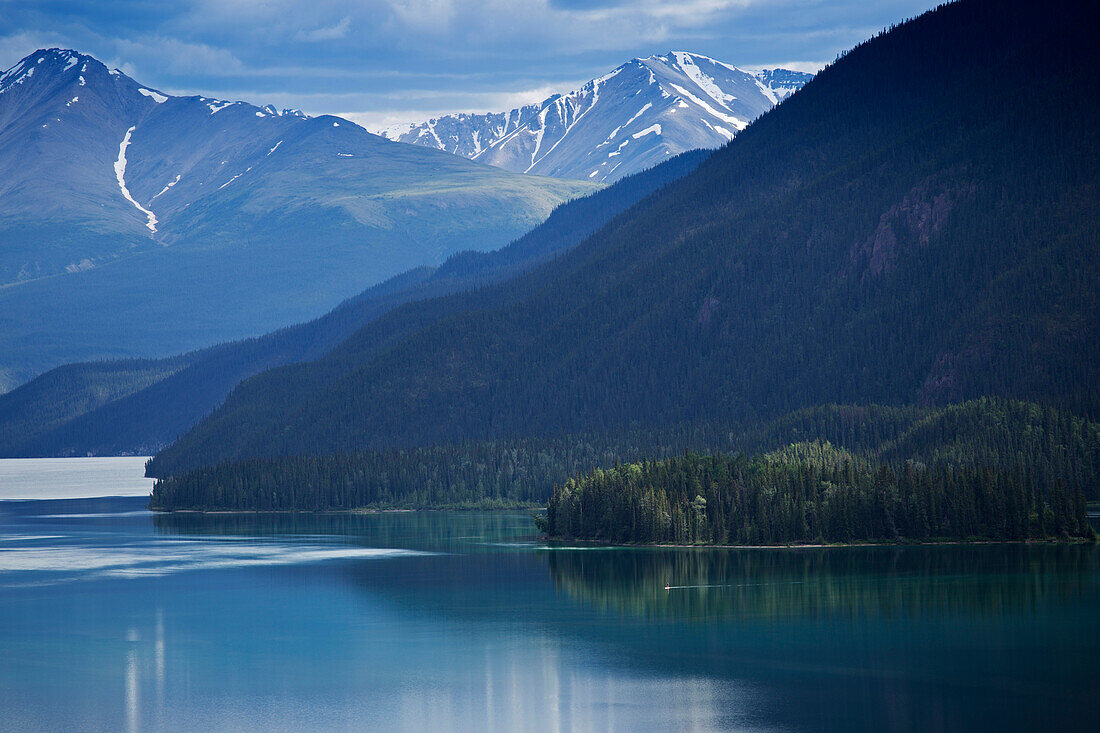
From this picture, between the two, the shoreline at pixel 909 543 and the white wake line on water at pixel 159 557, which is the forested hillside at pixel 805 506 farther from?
the white wake line on water at pixel 159 557

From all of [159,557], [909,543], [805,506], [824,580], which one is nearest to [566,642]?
[824,580]

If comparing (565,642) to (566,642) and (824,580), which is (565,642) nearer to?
(566,642)

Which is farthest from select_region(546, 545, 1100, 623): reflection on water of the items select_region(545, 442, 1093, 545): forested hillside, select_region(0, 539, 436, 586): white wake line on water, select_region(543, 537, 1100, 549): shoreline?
select_region(0, 539, 436, 586): white wake line on water

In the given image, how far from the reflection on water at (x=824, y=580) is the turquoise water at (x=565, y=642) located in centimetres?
45

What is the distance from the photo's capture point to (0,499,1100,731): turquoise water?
7512cm

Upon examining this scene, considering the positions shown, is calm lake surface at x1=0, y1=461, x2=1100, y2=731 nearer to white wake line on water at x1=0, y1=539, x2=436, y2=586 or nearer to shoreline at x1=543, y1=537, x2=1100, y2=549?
white wake line on water at x1=0, y1=539, x2=436, y2=586

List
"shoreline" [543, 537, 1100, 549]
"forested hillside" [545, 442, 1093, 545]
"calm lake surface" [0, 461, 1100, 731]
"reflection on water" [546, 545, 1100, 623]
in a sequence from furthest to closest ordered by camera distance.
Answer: "forested hillside" [545, 442, 1093, 545], "shoreline" [543, 537, 1100, 549], "reflection on water" [546, 545, 1100, 623], "calm lake surface" [0, 461, 1100, 731]

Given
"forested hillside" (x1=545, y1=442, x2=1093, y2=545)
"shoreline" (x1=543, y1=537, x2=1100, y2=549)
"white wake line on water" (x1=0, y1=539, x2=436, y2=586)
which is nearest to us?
"shoreline" (x1=543, y1=537, x2=1100, y2=549)

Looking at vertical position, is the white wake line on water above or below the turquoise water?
above

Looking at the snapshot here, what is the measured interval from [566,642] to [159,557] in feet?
249

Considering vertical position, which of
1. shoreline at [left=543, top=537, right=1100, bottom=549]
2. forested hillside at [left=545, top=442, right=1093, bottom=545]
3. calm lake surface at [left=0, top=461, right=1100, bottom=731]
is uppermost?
forested hillside at [left=545, top=442, right=1093, bottom=545]

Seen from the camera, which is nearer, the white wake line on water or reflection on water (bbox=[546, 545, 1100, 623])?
reflection on water (bbox=[546, 545, 1100, 623])

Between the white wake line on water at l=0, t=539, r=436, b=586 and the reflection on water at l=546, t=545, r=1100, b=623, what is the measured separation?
26858 mm

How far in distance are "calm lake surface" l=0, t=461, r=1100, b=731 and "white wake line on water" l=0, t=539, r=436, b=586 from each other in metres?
1.13
